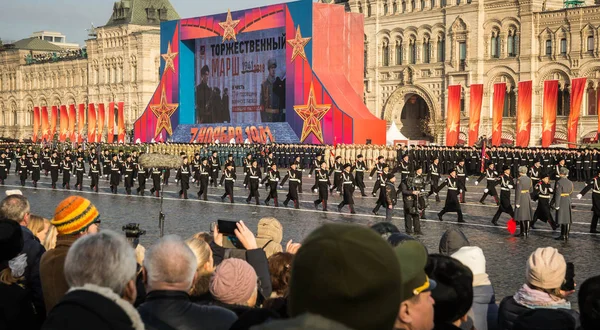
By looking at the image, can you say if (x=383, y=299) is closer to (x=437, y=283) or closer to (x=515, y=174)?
(x=437, y=283)

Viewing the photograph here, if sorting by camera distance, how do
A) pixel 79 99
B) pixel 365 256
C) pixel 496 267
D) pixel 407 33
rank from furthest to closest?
pixel 79 99 < pixel 407 33 < pixel 496 267 < pixel 365 256

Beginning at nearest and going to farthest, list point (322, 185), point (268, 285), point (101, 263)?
point (101, 263), point (268, 285), point (322, 185)

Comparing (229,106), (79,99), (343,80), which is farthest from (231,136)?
(79,99)

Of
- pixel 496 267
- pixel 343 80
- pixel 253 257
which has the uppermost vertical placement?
pixel 343 80

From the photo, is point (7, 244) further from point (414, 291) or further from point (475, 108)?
point (475, 108)

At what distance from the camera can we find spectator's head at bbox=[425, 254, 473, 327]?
143 inches

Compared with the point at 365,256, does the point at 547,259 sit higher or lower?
lower

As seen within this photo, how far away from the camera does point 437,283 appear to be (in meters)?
3.71

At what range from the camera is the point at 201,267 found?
4.71 meters

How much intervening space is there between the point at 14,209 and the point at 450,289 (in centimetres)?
372

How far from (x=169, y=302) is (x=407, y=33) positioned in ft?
154

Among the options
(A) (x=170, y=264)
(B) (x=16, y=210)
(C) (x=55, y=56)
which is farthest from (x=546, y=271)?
(C) (x=55, y=56)

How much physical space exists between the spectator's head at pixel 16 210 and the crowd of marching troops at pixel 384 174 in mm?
9857

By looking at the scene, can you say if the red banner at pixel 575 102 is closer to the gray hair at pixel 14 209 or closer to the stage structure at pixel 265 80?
the stage structure at pixel 265 80
